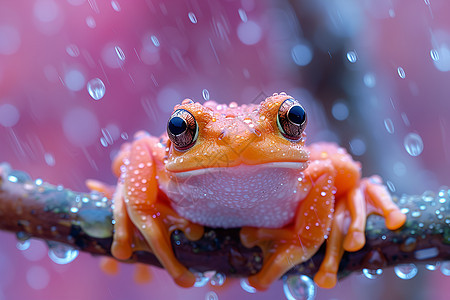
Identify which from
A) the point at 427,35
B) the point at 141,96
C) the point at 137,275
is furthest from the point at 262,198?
the point at 427,35

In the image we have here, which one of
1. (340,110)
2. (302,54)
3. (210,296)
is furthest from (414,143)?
(210,296)

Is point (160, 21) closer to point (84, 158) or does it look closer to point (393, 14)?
point (84, 158)

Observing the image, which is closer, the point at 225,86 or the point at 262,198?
the point at 262,198

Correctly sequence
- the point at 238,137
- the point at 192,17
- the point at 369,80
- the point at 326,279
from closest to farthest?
the point at 238,137 < the point at 326,279 < the point at 369,80 < the point at 192,17

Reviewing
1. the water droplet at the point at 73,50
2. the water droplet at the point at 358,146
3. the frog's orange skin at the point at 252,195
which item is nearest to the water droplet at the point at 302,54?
the water droplet at the point at 358,146

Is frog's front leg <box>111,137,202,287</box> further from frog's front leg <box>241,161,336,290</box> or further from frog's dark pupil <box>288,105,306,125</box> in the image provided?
frog's dark pupil <box>288,105,306,125</box>

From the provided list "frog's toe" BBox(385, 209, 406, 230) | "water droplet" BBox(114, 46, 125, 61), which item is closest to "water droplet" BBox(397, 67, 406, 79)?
"water droplet" BBox(114, 46, 125, 61)

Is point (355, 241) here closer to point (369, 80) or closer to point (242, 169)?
point (242, 169)
